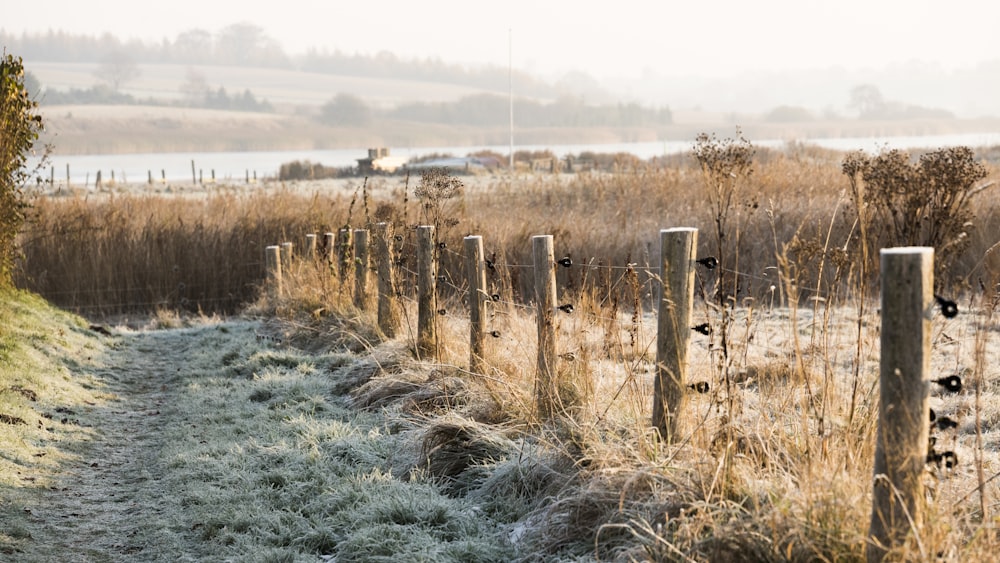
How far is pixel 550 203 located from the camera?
1798 cm

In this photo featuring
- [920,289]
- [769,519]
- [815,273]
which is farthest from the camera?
[815,273]

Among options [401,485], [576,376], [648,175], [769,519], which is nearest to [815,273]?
[648,175]

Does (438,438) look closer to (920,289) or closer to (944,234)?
(944,234)

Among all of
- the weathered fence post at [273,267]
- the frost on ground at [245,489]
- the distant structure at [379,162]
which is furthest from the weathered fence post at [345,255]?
the distant structure at [379,162]

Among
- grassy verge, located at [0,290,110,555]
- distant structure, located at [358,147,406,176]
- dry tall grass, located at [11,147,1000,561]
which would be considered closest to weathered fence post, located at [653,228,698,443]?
dry tall grass, located at [11,147,1000,561]

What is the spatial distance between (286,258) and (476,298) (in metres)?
6.65

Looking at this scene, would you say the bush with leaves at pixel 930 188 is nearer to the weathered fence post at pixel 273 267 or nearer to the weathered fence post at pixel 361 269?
the weathered fence post at pixel 361 269

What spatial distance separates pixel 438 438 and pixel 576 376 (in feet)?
2.66

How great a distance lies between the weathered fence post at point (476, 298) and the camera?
6.49 metres

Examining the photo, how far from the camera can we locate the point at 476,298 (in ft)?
21.4

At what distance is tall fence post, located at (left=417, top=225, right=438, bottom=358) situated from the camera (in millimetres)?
7344

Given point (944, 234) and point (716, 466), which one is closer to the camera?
point (716, 466)

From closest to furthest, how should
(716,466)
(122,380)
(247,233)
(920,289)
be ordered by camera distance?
1. (920,289)
2. (716,466)
3. (122,380)
4. (247,233)

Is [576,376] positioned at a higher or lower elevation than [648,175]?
lower
